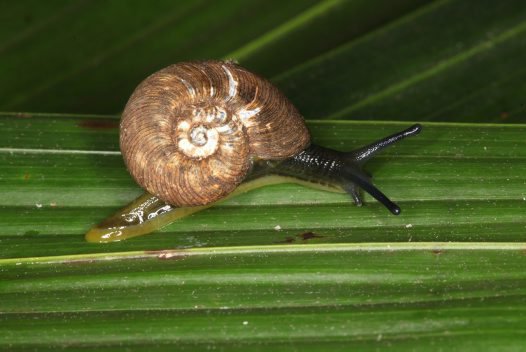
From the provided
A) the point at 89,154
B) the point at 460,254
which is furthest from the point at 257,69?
the point at 460,254

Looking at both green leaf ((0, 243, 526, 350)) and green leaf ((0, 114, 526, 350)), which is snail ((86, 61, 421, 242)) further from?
green leaf ((0, 243, 526, 350))

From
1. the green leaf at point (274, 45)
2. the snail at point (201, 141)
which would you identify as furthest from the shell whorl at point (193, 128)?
the green leaf at point (274, 45)

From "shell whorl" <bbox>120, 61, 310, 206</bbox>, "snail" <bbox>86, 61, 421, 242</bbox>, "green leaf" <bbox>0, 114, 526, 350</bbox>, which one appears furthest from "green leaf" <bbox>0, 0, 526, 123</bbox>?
"shell whorl" <bbox>120, 61, 310, 206</bbox>

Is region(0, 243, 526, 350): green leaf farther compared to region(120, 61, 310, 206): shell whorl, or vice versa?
region(120, 61, 310, 206): shell whorl

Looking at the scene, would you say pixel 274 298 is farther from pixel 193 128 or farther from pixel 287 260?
pixel 193 128

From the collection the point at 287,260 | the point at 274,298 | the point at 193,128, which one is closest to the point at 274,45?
the point at 193,128

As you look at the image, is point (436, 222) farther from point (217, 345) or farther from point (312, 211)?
point (217, 345)

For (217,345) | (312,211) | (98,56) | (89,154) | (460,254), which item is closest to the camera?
(217,345)
